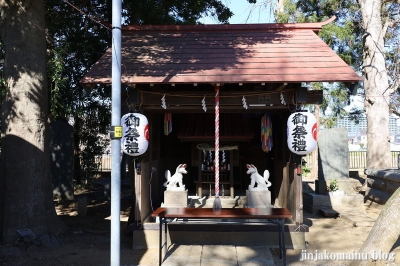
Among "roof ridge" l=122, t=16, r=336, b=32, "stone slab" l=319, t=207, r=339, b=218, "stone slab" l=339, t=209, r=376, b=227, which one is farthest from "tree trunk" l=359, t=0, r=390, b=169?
"roof ridge" l=122, t=16, r=336, b=32

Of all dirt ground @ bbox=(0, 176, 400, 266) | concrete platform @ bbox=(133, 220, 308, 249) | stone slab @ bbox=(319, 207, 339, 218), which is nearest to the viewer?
dirt ground @ bbox=(0, 176, 400, 266)

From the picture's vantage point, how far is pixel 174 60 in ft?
26.4

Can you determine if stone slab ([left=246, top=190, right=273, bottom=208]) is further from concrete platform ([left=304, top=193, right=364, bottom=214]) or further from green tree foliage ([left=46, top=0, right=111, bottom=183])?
green tree foliage ([left=46, top=0, right=111, bottom=183])

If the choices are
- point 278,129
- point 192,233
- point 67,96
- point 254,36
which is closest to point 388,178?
point 278,129

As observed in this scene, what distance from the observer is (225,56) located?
8266mm

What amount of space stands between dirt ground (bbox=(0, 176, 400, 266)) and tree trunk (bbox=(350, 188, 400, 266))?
1.57 feet

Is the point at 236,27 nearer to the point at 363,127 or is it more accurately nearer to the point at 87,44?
the point at 87,44

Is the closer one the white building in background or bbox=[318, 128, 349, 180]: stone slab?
bbox=[318, 128, 349, 180]: stone slab

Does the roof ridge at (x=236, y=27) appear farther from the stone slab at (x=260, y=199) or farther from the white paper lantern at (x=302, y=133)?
the stone slab at (x=260, y=199)

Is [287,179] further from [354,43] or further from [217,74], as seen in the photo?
[354,43]

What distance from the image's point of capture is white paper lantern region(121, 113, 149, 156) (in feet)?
23.3

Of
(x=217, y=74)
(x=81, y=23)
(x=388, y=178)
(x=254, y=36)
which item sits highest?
(x=81, y=23)

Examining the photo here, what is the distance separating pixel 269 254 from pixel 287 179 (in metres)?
1.98

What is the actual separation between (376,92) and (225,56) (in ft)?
24.4
